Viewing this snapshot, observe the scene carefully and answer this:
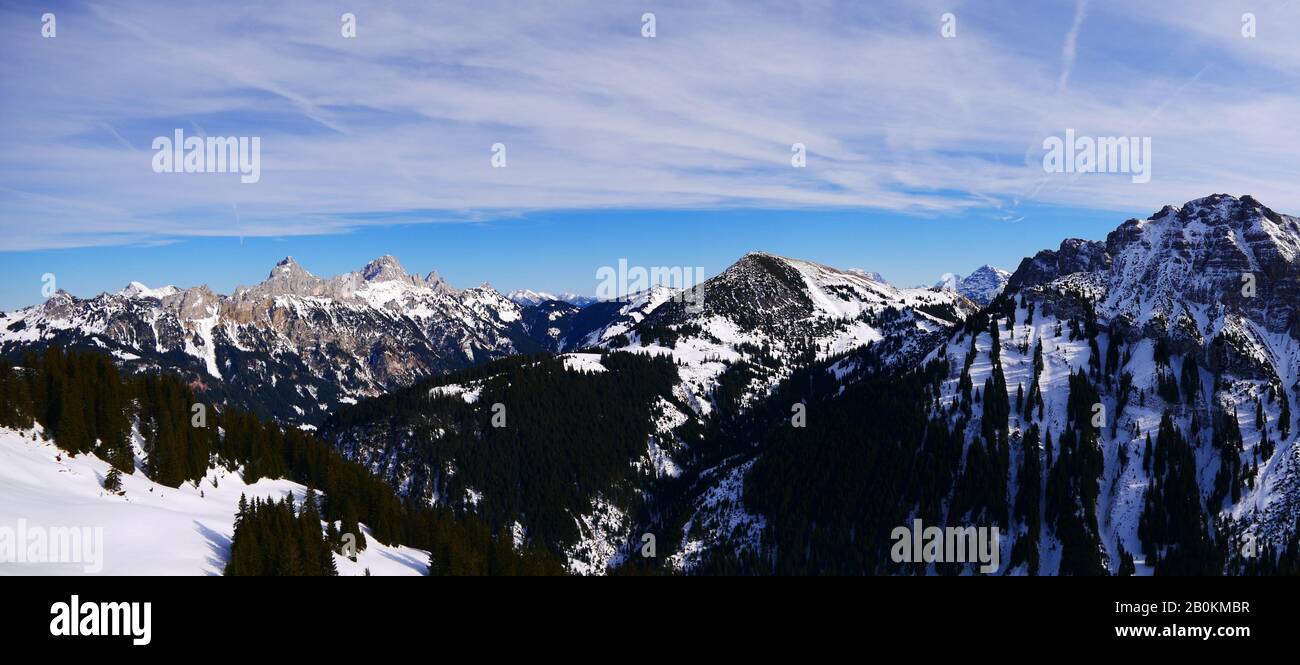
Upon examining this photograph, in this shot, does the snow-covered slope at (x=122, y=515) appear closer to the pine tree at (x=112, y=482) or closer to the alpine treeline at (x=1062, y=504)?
the pine tree at (x=112, y=482)

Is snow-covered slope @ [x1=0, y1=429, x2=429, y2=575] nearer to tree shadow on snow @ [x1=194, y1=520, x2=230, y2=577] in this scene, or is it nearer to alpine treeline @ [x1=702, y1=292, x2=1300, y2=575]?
tree shadow on snow @ [x1=194, y1=520, x2=230, y2=577]

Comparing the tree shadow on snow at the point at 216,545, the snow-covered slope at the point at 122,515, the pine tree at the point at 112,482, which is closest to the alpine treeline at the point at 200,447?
the tree shadow on snow at the point at 216,545

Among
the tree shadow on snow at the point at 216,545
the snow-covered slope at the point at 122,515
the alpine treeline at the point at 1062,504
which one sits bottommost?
the alpine treeline at the point at 1062,504

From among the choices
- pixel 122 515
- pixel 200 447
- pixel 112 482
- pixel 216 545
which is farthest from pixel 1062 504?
pixel 112 482

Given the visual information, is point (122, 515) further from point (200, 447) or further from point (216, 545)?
point (200, 447)
